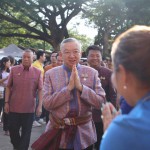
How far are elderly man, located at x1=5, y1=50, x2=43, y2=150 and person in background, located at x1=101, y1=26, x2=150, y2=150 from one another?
4446 millimetres

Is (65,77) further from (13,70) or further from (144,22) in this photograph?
(144,22)

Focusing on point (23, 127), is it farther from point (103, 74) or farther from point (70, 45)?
point (70, 45)

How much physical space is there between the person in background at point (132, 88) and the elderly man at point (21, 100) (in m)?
4.45

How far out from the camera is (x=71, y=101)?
3.77 m

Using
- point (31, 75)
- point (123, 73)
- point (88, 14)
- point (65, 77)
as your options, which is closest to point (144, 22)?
point (88, 14)

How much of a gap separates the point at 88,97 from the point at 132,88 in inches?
87.5

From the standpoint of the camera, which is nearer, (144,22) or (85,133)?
(85,133)

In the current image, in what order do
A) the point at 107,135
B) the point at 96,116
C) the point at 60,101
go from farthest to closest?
the point at 96,116 → the point at 60,101 → the point at 107,135

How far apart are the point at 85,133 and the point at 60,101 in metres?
0.46

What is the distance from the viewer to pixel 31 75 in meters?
6.01

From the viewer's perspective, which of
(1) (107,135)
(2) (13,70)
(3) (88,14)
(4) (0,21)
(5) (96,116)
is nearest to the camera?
(1) (107,135)

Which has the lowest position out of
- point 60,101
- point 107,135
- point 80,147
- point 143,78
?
point 80,147

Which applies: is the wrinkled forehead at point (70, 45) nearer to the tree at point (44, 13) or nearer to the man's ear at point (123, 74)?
the man's ear at point (123, 74)

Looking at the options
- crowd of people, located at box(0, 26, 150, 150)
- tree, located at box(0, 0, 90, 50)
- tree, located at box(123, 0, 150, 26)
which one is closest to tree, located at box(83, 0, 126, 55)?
tree, located at box(123, 0, 150, 26)
